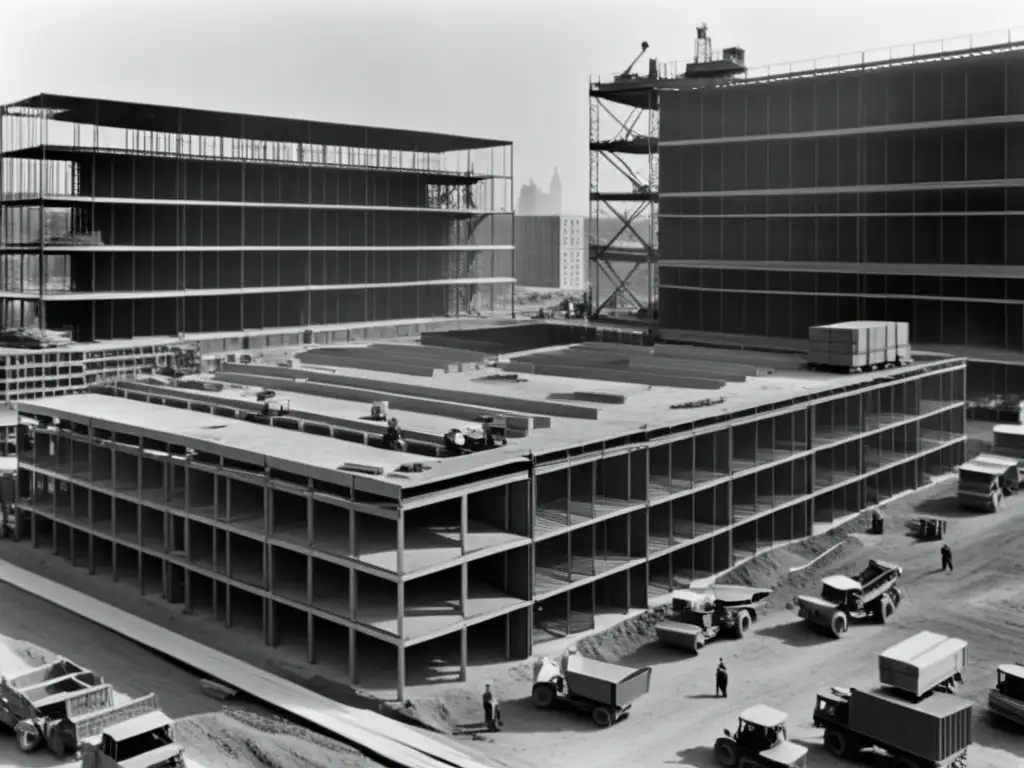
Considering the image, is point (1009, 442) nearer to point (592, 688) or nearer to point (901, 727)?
point (901, 727)

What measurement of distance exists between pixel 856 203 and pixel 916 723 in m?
54.8

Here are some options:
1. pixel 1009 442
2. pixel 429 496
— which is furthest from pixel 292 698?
pixel 1009 442

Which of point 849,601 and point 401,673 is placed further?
point 849,601

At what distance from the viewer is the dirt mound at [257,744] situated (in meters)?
27.1

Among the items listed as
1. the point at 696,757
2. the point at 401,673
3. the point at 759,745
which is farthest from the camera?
the point at 401,673

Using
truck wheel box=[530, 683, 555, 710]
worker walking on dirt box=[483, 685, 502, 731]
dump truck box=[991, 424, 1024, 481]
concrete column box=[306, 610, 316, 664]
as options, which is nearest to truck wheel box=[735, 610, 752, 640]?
truck wheel box=[530, 683, 555, 710]

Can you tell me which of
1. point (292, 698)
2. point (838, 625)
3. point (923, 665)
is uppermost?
point (923, 665)

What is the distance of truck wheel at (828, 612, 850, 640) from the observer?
36.8m

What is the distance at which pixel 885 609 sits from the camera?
38.4 metres

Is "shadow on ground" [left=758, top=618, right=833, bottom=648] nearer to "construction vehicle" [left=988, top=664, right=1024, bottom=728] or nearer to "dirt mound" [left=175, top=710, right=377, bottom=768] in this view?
"construction vehicle" [left=988, top=664, right=1024, bottom=728]

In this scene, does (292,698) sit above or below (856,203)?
below

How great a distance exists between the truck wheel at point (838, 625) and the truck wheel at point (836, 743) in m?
7.97

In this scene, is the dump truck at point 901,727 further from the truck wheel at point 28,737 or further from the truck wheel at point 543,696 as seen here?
the truck wheel at point 28,737

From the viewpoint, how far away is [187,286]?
3049 inches
